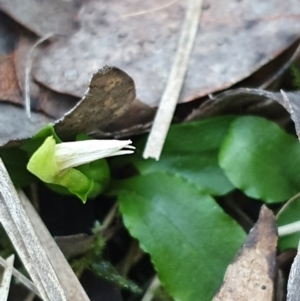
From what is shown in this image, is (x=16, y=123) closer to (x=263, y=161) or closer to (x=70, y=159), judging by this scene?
(x=70, y=159)

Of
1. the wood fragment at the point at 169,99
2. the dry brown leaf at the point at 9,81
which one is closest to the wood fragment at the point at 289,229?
the wood fragment at the point at 169,99

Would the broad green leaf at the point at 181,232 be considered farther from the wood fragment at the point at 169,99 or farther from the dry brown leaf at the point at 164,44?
the dry brown leaf at the point at 164,44

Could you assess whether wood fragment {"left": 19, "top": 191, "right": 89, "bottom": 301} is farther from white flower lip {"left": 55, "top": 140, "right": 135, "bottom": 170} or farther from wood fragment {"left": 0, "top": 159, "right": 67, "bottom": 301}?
white flower lip {"left": 55, "top": 140, "right": 135, "bottom": 170}

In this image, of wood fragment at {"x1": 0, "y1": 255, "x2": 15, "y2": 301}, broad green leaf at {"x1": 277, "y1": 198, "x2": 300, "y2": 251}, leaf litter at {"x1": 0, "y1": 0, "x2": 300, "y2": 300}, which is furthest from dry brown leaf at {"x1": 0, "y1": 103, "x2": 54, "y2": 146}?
broad green leaf at {"x1": 277, "y1": 198, "x2": 300, "y2": 251}

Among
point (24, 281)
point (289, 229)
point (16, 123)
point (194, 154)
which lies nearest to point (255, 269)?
point (289, 229)

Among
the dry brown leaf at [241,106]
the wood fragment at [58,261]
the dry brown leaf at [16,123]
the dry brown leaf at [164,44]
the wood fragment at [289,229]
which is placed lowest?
the wood fragment at [58,261]

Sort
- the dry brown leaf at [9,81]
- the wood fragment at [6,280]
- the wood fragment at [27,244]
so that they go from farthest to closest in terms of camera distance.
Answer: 1. the dry brown leaf at [9,81]
2. the wood fragment at [6,280]
3. the wood fragment at [27,244]
